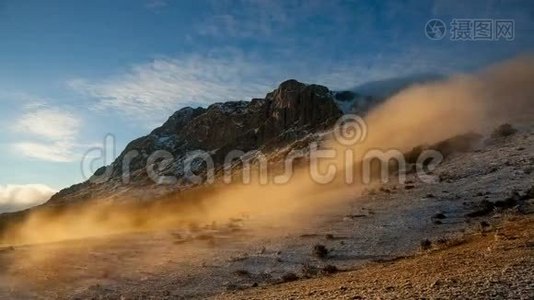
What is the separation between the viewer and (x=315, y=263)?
27.9 meters

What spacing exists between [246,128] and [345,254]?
138m

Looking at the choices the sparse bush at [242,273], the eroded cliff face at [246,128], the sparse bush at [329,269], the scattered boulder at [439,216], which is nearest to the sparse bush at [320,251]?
the sparse bush at [329,269]

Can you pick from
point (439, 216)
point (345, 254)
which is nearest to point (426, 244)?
point (345, 254)

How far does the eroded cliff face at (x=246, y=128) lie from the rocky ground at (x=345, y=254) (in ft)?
→ 253

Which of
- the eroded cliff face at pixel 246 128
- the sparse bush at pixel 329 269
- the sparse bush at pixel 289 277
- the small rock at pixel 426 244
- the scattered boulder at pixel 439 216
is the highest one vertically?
the eroded cliff face at pixel 246 128

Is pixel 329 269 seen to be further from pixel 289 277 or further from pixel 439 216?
pixel 439 216

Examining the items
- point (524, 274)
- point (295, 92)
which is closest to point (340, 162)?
point (524, 274)

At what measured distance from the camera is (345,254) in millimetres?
29078

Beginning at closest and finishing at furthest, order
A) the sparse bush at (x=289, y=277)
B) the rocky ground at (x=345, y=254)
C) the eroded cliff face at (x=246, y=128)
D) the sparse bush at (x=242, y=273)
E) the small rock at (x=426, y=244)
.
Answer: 1. the rocky ground at (x=345, y=254)
2. the sparse bush at (x=289, y=277)
3. the sparse bush at (x=242, y=273)
4. the small rock at (x=426, y=244)
5. the eroded cliff face at (x=246, y=128)

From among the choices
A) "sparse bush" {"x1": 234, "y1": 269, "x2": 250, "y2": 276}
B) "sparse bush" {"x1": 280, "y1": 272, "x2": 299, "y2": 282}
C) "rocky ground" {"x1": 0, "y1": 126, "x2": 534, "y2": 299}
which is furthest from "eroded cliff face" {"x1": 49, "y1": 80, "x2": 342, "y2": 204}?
"sparse bush" {"x1": 280, "y1": 272, "x2": 299, "y2": 282}

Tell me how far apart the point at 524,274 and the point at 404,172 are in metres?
37.7

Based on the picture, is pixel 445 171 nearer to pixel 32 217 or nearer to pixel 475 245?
pixel 475 245

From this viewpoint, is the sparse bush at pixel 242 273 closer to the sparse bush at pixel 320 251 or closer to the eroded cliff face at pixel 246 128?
the sparse bush at pixel 320 251

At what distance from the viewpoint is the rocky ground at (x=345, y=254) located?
18156 mm
